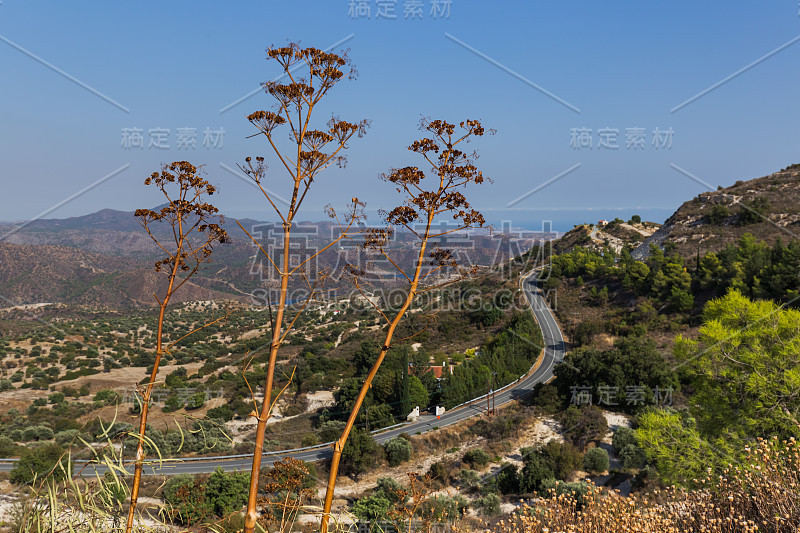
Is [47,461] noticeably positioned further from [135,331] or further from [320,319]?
[320,319]

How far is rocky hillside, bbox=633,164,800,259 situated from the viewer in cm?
5778

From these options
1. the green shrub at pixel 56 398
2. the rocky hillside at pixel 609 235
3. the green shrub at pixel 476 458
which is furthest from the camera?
the rocky hillside at pixel 609 235

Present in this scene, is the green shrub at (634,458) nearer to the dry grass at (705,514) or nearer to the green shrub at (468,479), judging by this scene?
the green shrub at (468,479)

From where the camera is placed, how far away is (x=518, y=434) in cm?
2970

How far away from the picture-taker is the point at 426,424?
32.9 m

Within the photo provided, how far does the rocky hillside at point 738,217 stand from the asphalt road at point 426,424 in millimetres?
25289

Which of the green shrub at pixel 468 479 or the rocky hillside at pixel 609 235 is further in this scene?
the rocky hillside at pixel 609 235

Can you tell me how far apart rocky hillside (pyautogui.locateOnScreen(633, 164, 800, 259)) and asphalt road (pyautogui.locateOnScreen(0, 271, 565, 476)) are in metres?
25.3

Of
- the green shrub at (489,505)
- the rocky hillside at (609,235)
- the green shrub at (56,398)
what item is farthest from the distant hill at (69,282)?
the green shrub at (489,505)

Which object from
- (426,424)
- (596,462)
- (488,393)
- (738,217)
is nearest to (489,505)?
(596,462)

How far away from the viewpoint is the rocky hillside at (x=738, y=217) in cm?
5778

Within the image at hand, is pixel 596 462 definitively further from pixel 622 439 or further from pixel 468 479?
pixel 468 479

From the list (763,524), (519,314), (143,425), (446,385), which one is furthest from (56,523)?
(519,314)

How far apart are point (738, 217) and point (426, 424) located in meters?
56.3
